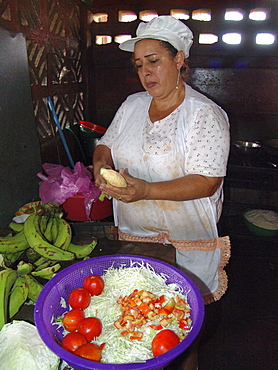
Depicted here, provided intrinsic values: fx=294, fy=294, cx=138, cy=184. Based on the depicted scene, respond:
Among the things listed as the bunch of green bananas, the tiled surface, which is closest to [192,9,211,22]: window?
the tiled surface

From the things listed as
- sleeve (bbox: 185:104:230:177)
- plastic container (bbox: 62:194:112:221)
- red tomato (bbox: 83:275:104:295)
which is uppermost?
sleeve (bbox: 185:104:230:177)

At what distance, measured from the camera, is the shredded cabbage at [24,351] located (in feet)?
3.21

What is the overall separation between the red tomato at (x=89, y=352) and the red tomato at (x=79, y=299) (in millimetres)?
219

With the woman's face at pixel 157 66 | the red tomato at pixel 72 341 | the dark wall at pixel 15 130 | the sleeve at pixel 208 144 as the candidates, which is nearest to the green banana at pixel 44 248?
the red tomato at pixel 72 341

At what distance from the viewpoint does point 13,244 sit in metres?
1.66

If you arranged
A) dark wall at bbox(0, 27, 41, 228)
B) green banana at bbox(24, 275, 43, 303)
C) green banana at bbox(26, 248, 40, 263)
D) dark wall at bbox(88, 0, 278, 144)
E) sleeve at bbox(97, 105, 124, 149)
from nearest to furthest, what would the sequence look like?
A: green banana at bbox(24, 275, 43, 303), green banana at bbox(26, 248, 40, 263), sleeve at bbox(97, 105, 124, 149), dark wall at bbox(0, 27, 41, 228), dark wall at bbox(88, 0, 278, 144)

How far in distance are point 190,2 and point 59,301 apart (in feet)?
14.9

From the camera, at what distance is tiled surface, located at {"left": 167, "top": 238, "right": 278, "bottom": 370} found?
259cm

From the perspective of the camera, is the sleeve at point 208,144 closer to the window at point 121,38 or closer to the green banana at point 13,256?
the green banana at point 13,256

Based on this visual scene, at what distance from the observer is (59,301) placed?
1179 mm

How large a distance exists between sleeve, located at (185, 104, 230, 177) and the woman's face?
0.31 m

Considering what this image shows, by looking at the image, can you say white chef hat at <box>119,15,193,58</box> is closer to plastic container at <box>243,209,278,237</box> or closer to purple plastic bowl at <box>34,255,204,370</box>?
purple plastic bowl at <box>34,255,204,370</box>

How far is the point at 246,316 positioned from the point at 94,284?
247cm

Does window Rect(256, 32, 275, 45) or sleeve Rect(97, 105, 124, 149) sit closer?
sleeve Rect(97, 105, 124, 149)
